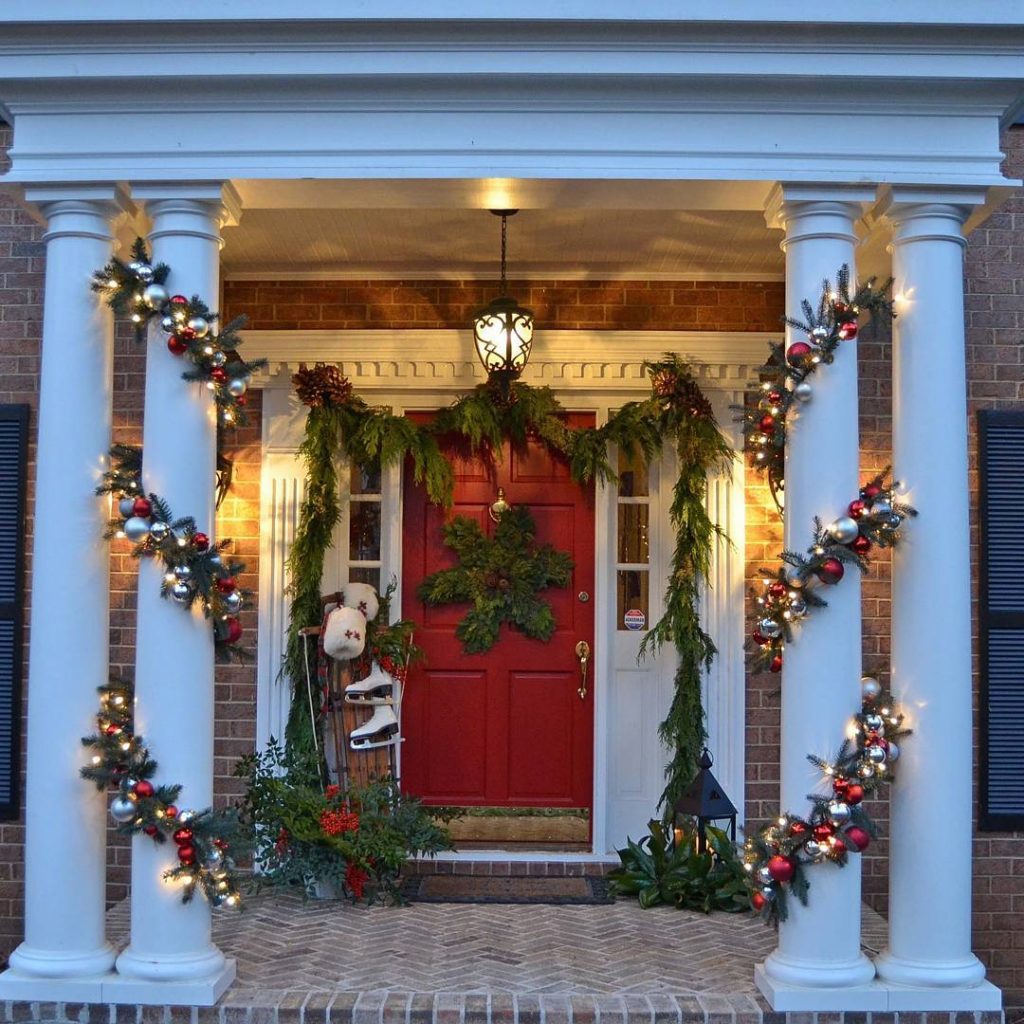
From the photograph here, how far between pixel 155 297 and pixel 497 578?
95.4 inches

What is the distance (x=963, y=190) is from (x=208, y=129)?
107 inches

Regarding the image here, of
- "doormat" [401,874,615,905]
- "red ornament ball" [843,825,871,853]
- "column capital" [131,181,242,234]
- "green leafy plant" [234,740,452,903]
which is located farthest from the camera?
"doormat" [401,874,615,905]

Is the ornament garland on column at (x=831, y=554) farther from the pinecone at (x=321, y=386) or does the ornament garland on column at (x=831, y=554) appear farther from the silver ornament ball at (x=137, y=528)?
the pinecone at (x=321, y=386)

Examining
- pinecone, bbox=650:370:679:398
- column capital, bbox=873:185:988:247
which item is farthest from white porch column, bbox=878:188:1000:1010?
pinecone, bbox=650:370:679:398

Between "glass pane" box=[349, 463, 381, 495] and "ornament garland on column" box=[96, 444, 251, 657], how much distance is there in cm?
177

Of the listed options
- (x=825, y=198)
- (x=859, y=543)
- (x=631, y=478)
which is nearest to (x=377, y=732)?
(x=631, y=478)

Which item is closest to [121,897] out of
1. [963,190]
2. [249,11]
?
[249,11]

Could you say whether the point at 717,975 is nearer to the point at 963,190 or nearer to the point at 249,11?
the point at 963,190

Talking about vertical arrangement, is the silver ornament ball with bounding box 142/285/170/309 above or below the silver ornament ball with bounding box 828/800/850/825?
above

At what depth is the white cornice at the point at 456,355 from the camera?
5.91m

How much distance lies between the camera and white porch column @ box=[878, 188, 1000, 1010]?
420 centimetres

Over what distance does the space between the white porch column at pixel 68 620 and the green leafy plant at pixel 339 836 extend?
40.8 inches

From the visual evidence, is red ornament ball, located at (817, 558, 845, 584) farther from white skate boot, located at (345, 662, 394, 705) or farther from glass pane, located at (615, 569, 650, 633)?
white skate boot, located at (345, 662, 394, 705)

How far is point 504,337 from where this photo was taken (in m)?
5.43
